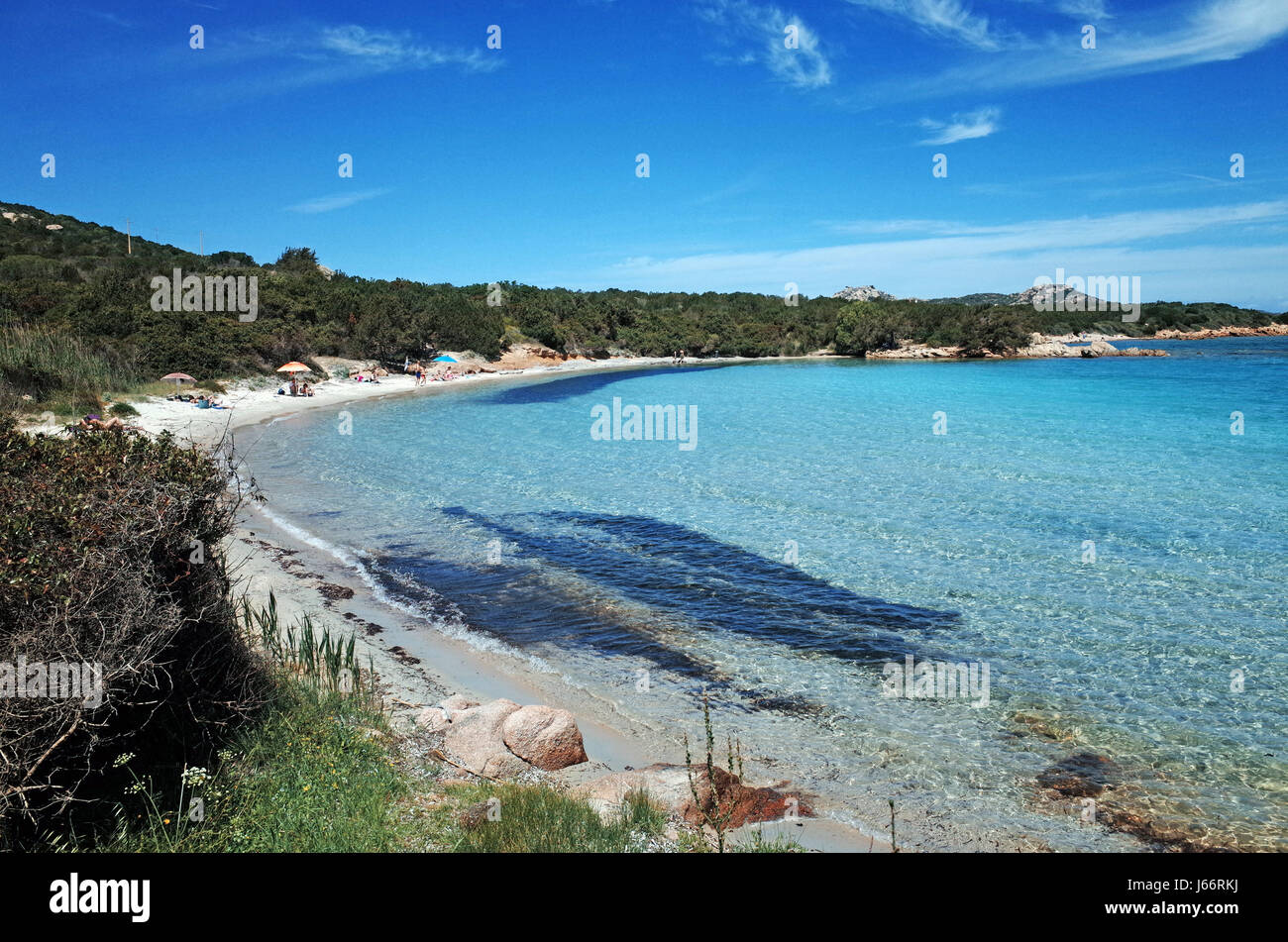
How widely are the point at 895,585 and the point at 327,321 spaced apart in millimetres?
59870

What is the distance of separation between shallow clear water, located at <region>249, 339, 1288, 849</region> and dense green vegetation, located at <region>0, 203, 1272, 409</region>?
9.72 meters

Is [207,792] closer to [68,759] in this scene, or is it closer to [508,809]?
[68,759]

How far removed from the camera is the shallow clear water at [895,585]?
7.83 meters

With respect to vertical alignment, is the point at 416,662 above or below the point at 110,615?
below

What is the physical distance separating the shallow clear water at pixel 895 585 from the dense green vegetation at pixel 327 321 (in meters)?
9.72

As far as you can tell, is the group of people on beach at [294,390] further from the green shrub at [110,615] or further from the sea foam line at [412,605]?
the green shrub at [110,615]

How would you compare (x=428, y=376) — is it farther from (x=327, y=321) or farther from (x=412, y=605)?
(x=412, y=605)

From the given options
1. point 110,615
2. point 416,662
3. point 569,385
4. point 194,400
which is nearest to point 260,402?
point 194,400

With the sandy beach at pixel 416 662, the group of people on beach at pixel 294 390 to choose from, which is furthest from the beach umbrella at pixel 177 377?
the sandy beach at pixel 416 662

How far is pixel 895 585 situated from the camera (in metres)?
13.4

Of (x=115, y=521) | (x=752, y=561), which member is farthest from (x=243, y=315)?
(x=115, y=521)

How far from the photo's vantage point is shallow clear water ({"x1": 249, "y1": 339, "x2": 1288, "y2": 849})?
7832 mm

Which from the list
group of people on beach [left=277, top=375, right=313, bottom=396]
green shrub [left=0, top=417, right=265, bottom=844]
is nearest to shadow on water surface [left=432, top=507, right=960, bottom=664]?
green shrub [left=0, top=417, right=265, bottom=844]

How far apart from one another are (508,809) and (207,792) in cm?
213
